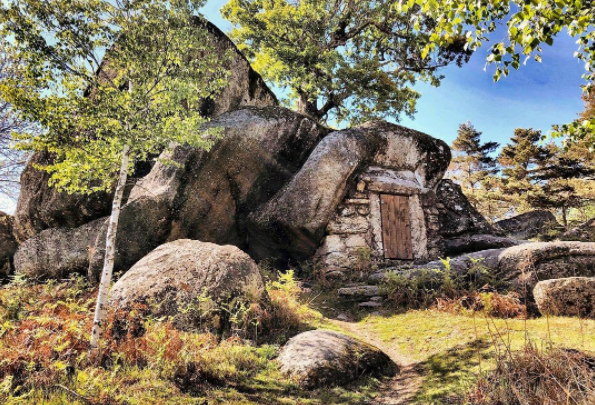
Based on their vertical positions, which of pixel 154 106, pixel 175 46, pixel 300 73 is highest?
pixel 300 73

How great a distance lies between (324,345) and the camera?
4688mm

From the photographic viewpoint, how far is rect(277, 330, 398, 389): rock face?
4238 millimetres

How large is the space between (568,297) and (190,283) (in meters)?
6.28

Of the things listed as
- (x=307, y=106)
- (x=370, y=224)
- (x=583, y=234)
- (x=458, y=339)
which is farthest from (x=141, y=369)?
(x=307, y=106)

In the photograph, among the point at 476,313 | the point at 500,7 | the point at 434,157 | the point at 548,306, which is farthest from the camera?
the point at 434,157

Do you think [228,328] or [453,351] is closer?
[453,351]

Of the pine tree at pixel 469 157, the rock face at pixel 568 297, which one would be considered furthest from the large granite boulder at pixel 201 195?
the pine tree at pixel 469 157

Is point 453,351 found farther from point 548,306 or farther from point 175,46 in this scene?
point 175,46

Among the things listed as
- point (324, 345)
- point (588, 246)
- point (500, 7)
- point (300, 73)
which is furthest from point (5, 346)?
point (300, 73)

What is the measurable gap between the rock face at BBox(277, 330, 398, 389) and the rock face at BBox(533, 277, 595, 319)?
3045 millimetres

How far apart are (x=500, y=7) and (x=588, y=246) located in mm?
5788

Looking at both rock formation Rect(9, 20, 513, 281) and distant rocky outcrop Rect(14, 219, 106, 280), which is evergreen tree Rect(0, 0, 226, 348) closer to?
rock formation Rect(9, 20, 513, 281)

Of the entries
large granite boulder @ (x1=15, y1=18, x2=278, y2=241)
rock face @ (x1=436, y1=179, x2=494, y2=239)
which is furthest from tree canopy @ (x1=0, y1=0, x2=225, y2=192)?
rock face @ (x1=436, y1=179, x2=494, y2=239)

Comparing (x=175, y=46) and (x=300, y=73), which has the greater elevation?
(x=300, y=73)
